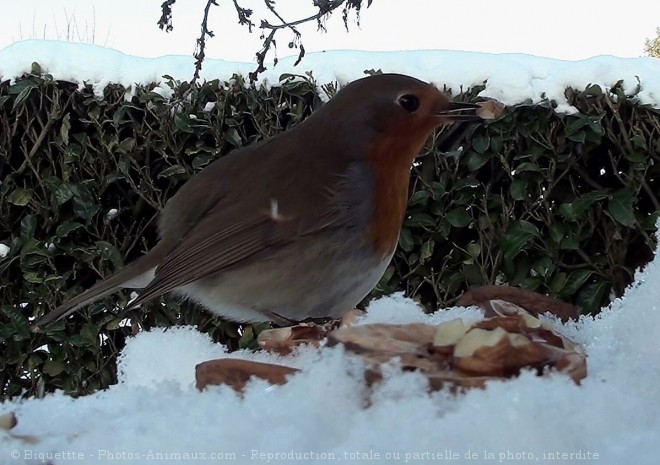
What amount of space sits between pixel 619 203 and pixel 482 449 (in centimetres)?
226

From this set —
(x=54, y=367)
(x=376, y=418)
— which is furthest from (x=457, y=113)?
(x=54, y=367)

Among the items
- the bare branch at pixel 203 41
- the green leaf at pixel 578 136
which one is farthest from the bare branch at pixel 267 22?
the green leaf at pixel 578 136

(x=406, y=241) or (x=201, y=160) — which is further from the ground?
(x=201, y=160)

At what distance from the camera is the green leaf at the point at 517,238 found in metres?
2.54

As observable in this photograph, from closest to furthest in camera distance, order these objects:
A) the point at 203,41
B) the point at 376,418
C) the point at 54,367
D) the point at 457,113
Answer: the point at 376,418 → the point at 457,113 → the point at 203,41 → the point at 54,367

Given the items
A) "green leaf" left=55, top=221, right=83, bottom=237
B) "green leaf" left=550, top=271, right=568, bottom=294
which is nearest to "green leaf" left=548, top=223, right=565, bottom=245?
"green leaf" left=550, top=271, right=568, bottom=294

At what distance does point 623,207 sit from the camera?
98.2 inches

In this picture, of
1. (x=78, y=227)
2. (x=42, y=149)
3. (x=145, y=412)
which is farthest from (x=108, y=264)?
(x=145, y=412)

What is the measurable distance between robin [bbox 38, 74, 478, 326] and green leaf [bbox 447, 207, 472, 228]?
1.36 metres

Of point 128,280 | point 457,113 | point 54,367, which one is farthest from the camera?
point 54,367

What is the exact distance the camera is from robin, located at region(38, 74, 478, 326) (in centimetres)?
119

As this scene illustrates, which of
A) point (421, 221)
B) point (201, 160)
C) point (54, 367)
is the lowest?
point (54, 367)

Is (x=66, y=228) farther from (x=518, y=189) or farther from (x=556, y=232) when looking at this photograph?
(x=556, y=232)

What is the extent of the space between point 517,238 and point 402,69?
806 mm
